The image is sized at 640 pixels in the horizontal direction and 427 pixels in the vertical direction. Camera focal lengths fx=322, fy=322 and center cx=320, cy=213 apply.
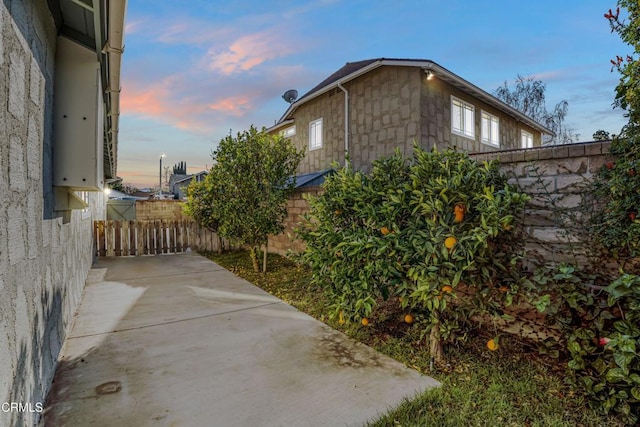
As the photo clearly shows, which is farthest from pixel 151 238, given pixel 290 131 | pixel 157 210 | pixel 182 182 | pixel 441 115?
pixel 182 182

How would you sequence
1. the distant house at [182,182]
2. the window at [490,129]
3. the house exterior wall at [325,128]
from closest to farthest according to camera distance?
the house exterior wall at [325,128] → the window at [490,129] → the distant house at [182,182]

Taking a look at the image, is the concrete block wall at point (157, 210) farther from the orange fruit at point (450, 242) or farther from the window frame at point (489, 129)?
the orange fruit at point (450, 242)

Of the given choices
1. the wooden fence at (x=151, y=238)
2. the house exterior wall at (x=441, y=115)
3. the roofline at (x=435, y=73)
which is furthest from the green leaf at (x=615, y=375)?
the wooden fence at (x=151, y=238)

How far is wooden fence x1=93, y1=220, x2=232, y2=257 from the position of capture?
908 centimetres

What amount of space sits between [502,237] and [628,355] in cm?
125

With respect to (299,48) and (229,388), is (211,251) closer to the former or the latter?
(299,48)

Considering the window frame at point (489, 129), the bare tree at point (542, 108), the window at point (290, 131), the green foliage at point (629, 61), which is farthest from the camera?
the bare tree at point (542, 108)

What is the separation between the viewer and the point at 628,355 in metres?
1.99

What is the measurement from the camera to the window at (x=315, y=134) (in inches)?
486

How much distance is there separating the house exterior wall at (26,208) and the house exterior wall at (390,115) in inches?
284

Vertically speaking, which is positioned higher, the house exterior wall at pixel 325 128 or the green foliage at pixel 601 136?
the house exterior wall at pixel 325 128

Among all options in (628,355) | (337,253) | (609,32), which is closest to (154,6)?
(337,253)

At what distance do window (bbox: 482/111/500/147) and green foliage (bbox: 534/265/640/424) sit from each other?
34.6 ft

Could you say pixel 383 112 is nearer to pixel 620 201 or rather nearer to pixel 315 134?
pixel 315 134
